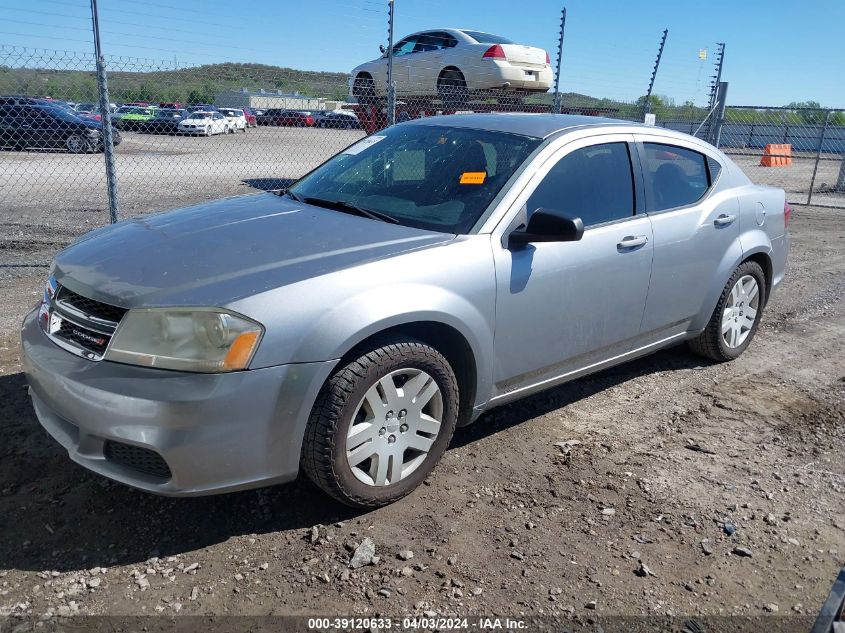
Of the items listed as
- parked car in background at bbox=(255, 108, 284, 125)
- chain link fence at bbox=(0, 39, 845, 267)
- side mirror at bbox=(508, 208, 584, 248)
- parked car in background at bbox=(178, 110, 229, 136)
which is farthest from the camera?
parked car in background at bbox=(178, 110, 229, 136)

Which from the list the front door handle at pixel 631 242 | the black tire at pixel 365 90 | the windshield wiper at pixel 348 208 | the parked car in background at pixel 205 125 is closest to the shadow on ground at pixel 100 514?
the windshield wiper at pixel 348 208

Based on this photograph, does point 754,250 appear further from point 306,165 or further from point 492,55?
point 306,165

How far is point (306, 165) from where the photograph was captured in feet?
62.7

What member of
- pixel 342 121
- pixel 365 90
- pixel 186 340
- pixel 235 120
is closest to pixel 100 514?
pixel 186 340

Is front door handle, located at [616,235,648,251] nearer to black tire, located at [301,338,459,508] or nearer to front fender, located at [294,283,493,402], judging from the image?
front fender, located at [294,283,493,402]

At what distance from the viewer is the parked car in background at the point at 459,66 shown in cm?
1103

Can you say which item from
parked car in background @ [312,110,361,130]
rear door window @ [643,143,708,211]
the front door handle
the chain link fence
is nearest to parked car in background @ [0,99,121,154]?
the chain link fence

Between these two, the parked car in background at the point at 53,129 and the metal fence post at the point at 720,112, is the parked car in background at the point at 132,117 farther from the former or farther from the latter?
the metal fence post at the point at 720,112

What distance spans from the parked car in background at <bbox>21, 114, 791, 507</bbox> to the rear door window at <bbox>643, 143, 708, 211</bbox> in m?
0.02

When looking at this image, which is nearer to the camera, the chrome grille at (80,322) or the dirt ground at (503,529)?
the dirt ground at (503,529)

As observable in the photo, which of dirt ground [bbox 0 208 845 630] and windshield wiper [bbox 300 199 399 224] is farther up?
windshield wiper [bbox 300 199 399 224]

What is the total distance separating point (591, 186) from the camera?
3.88 meters

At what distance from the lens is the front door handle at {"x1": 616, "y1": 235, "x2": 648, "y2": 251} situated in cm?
386

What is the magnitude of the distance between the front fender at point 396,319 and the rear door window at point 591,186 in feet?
2.41
